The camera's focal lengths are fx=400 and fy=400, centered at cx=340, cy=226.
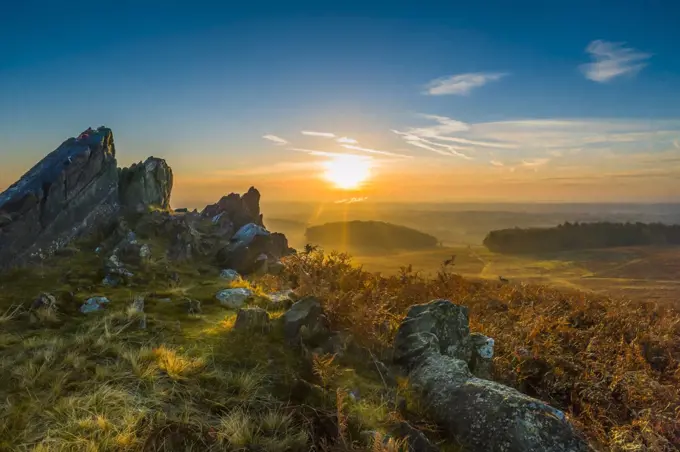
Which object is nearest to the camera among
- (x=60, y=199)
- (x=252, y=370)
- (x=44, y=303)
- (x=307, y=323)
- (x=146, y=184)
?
(x=252, y=370)

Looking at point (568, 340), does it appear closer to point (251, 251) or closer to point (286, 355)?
point (286, 355)

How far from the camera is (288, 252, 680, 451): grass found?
745cm

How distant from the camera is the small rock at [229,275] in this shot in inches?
569

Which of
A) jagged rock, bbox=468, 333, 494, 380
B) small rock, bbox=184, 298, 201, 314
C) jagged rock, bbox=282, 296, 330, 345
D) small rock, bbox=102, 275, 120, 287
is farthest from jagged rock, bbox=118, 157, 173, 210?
jagged rock, bbox=468, 333, 494, 380

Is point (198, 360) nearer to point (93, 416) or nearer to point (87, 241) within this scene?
point (93, 416)

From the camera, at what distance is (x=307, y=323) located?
27.8 ft

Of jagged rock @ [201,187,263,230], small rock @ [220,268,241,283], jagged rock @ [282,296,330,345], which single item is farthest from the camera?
jagged rock @ [201,187,263,230]

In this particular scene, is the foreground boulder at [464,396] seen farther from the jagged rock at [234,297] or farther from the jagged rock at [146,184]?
the jagged rock at [146,184]

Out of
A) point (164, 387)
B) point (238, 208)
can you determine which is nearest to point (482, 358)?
point (164, 387)

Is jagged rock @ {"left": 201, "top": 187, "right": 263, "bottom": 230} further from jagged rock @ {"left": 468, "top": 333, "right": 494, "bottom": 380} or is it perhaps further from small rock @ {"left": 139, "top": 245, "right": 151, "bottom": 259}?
jagged rock @ {"left": 468, "top": 333, "right": 494, "bottom": 380}

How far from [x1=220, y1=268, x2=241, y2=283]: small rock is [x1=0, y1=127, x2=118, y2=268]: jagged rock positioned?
6.04m

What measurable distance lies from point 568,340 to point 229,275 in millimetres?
11138

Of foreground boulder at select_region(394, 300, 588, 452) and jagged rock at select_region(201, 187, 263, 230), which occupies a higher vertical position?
jagged rock at select_region(201, 187, 263, 230)

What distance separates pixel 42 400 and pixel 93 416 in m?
1.00
